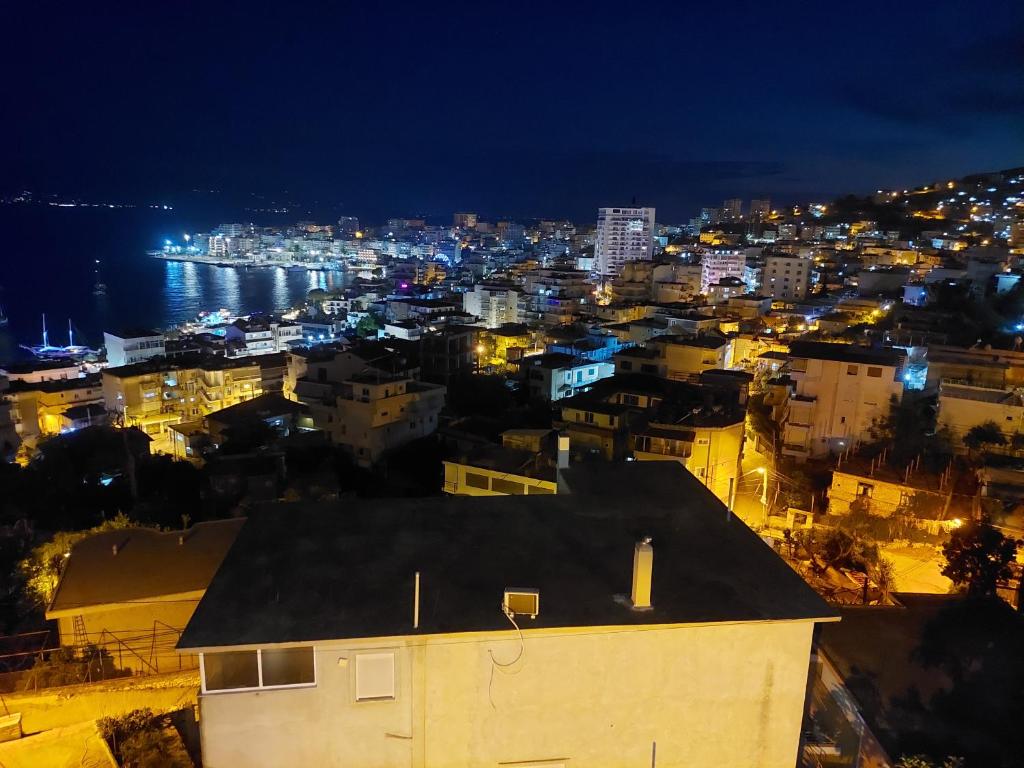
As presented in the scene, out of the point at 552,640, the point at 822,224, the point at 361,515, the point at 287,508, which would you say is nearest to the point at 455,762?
the point at 552,640

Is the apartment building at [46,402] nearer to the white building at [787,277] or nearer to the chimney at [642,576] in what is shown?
the chimney at [642,576]

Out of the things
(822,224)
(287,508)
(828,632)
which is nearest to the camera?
(287,508)

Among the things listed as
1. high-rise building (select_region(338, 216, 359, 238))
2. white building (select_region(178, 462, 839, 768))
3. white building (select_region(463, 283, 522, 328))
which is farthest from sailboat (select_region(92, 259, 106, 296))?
white building (select_region(178, 462, 839, 768))

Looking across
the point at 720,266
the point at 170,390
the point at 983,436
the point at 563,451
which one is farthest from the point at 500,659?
the point at 720,266

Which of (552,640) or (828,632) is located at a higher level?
(552,640)

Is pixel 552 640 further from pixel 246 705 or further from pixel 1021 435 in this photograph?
pixel 1021 435

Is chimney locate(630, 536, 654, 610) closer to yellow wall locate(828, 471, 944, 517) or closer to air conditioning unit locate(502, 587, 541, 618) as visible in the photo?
air conditioning unit locate(502, 587, 541, 618)

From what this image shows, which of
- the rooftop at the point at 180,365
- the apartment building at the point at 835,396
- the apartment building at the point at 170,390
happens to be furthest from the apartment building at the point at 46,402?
the apartment building at the point at 835,396
